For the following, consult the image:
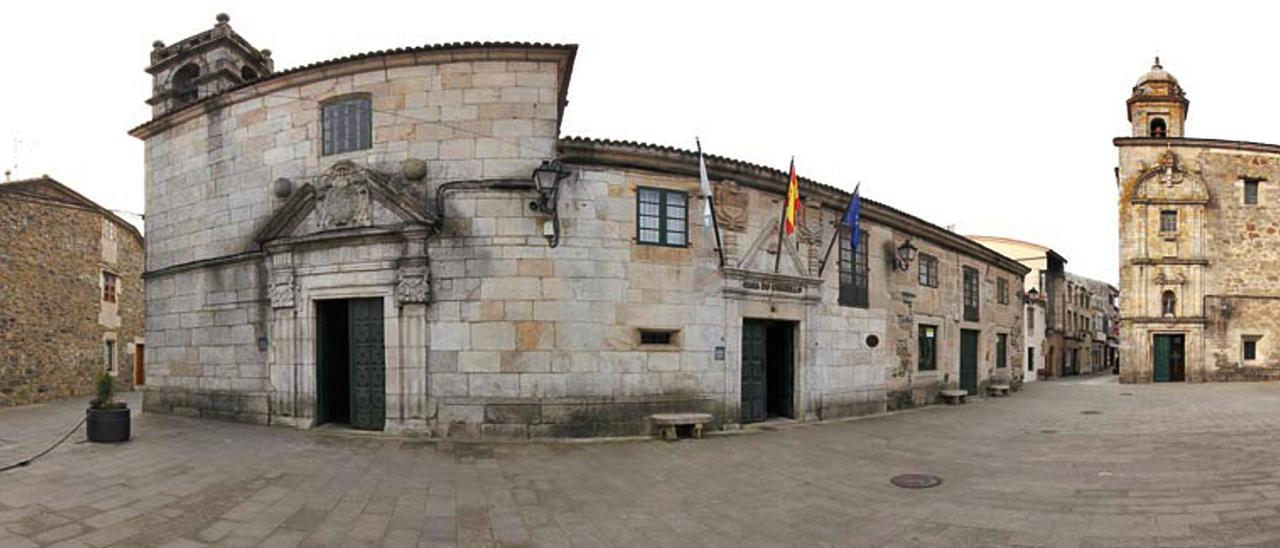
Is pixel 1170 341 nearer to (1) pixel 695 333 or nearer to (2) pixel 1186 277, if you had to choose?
(2) pixel 1186 277

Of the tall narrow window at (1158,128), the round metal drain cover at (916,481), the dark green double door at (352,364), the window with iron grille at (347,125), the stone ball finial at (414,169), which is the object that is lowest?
the round metal drain cover at (916,481)

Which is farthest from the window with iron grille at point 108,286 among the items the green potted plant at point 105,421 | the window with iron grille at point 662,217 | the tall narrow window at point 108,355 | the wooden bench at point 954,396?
the wooden bench at point 954,396

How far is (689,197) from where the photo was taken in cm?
1203

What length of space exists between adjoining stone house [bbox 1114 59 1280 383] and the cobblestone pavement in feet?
73.1

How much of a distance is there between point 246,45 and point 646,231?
34.4 feet

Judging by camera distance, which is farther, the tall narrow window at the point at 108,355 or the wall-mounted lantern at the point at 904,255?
the tall narrow window at the point at 108,355

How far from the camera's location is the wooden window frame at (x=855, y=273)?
15.0m

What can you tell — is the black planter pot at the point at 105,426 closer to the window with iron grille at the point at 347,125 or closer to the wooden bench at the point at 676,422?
the window with iron grille at the point at 347,125

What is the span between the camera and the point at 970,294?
68.1 feet

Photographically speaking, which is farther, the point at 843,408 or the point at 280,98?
the point at 843,408

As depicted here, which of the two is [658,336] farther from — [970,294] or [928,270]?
[970,294]

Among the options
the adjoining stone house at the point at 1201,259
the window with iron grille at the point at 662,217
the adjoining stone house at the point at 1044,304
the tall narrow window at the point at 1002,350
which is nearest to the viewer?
the window with iron grille at the point at 662,217

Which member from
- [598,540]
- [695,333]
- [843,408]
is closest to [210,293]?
[695,333]

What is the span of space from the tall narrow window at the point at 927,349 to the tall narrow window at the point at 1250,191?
22.4 m
